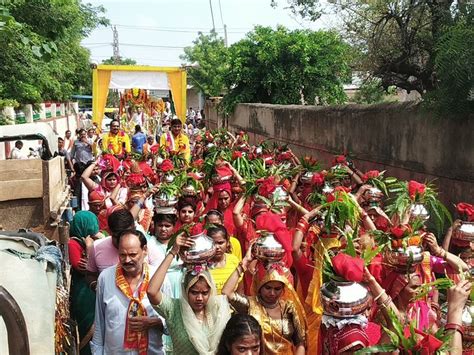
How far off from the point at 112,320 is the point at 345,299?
1618mm

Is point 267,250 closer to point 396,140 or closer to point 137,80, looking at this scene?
point 396,140

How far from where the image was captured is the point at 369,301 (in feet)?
11.0

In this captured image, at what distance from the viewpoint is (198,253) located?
12.3ft

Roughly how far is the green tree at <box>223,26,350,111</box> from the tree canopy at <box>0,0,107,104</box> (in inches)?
218

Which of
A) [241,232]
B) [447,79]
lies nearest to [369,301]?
[241,232]

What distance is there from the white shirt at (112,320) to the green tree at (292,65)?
15.1 meters

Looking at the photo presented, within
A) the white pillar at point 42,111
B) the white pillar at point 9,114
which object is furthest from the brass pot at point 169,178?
the white pillar at point 42,111

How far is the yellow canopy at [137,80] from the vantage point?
16.8 meters

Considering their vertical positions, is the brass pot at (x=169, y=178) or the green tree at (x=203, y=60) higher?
the green tree at (x=203, y=60)

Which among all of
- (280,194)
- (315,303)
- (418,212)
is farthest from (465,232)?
(280,194)

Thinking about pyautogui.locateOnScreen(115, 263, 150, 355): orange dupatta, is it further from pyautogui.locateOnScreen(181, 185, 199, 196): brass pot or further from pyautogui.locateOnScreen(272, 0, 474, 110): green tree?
pyautogui.locateOnScreen(272, 0, 474, 110): green tree

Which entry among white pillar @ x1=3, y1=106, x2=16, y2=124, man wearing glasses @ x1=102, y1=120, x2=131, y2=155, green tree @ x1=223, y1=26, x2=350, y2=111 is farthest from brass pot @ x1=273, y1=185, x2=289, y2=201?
green tree @ x1=223, y1=26, x2=350, y2=111

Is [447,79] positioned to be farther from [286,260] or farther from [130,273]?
[130,273]

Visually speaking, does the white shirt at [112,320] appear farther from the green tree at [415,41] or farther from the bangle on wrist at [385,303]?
the green tree at [415,41]
